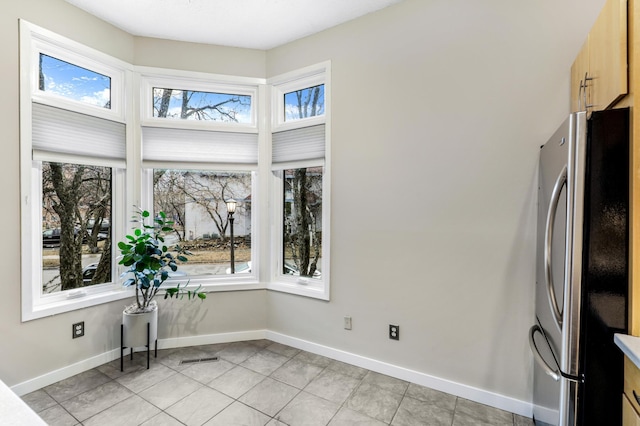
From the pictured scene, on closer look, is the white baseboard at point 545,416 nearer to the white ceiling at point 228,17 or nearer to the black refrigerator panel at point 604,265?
the black refrigerator panel at point 604,265

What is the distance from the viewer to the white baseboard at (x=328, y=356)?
6.75 feet

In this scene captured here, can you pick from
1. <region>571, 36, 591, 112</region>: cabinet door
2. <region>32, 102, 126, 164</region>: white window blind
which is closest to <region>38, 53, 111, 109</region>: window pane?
<region>32, 102, 126, 164</region>: white window blind

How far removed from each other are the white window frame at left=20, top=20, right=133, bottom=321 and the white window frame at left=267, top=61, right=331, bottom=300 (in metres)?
1.40

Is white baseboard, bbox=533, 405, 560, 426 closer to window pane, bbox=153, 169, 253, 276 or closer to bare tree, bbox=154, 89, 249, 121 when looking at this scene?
window pane, bbox=153, 169, 253, 276

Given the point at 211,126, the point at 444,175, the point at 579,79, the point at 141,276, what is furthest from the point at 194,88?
the point at 579,79

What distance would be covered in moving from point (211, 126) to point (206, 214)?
882 millimetres

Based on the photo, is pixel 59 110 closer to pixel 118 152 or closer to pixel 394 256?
pixel 118 152

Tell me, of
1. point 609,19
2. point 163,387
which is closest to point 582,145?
point 609,19

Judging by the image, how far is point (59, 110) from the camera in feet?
7.82

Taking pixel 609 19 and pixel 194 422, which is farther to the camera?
pixel 194 422

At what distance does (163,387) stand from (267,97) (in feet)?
8.79

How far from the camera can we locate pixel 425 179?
230cm

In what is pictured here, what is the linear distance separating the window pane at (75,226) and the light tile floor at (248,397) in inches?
31.7

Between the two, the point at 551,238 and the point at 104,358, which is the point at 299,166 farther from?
the point at 104,358
